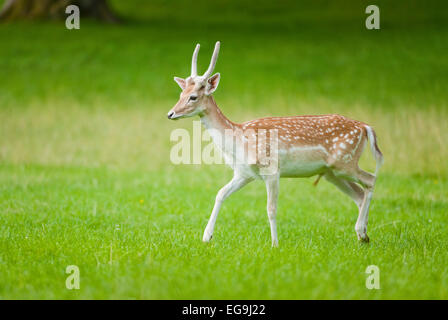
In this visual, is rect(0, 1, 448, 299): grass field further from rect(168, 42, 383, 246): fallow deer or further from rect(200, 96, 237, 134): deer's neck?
rect(200, 96, 237, 134): deer's neck

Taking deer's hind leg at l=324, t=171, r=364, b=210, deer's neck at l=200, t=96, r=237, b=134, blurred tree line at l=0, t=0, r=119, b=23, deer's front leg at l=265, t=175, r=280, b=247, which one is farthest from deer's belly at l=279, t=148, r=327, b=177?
blurred tree line at l=0, t=0, r=119, b=23

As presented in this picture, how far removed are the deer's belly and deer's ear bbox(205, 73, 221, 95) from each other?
0.98 m

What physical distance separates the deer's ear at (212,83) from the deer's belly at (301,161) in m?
0.98

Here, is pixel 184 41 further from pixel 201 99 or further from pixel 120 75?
pixel 201 99

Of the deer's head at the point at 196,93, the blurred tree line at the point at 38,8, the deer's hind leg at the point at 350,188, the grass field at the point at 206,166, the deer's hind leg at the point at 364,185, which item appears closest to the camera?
the grass field at the point at 206,166

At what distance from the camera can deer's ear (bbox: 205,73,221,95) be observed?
643 centimetres

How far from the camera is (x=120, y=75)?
21.1 metres

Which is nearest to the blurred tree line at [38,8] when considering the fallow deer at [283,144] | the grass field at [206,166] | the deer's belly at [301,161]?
the grass field at [206,166]

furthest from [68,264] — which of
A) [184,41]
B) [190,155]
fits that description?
[184,41]

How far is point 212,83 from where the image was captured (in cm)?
650

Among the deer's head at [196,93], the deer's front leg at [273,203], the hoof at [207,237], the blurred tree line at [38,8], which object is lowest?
the hoof at [207,237]

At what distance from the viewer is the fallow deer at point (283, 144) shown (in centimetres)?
639

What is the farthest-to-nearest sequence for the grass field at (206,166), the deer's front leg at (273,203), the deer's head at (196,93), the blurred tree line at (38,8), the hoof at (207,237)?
the blurred tree line at (38,8)
the hoof at (207,237)
the deer's front leg at (273,203)
the deer's head at (196,93)
the grass field at (206,166)

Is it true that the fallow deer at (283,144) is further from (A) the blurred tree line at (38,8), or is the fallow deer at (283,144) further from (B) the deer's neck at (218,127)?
(A) the blurred tree line at (38,8)
